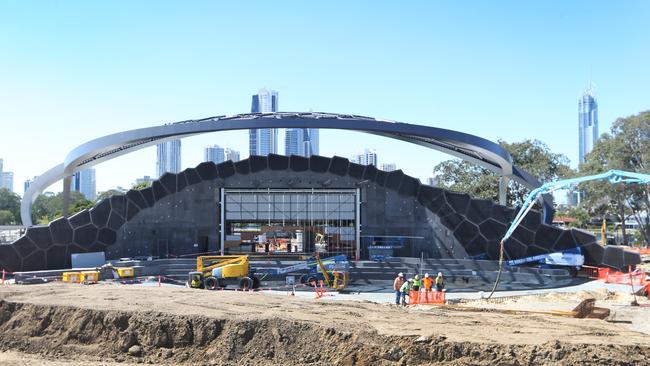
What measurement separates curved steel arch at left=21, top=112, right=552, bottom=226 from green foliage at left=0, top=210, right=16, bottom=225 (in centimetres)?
8918

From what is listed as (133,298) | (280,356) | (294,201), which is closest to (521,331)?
(280,356)

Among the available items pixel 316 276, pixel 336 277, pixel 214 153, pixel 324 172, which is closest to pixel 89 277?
pixel 316 276

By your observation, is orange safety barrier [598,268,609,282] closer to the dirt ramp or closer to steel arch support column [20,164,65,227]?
the dirt ramp

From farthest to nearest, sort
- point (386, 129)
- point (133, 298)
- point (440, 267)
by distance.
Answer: point (386, 129)
point (440, 267)
point (133, 298)

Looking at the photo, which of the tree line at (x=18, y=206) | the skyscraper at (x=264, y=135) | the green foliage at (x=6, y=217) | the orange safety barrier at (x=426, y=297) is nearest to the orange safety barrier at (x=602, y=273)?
the orange safety barrier at (x=426, y=297)

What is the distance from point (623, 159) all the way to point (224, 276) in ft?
134

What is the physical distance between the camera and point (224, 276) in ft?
88.7

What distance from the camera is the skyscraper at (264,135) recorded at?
15121cm

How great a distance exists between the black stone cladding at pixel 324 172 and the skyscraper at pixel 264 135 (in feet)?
319

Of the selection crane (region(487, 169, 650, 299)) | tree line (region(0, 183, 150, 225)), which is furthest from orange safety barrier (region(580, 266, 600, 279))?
tree line (region(0, 183, 150, 225))

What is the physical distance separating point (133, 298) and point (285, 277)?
37.6 ft

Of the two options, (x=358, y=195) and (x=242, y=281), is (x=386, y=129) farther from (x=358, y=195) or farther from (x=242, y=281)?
(x=242, y=281)

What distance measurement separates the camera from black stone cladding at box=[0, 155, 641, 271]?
3440 centimetres

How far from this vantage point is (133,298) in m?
18.8
